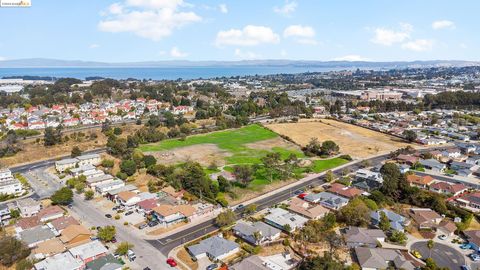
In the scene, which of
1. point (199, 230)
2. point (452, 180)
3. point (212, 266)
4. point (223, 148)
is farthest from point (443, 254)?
point (223, 148)

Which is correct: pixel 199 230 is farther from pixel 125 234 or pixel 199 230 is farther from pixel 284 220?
pixel 284 220

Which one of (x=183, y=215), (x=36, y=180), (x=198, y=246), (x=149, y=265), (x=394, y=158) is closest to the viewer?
(x=149, y=265)

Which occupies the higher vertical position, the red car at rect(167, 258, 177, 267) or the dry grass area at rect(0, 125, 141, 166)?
the red car at rect(167, 258, 177, 267)

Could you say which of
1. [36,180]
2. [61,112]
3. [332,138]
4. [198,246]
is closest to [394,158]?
[332,138]

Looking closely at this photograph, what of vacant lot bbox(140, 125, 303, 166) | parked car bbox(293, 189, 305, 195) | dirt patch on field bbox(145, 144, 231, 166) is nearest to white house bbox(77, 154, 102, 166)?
dirt patch on field bbox(145, 144, 231, 166)

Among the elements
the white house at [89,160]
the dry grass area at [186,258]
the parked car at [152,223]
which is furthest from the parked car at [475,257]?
the white house at [89,160]

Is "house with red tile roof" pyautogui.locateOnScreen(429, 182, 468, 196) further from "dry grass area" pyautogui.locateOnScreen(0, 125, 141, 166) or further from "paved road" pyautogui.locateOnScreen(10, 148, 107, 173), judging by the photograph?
"paved road" pyautogui.locateOnScreen(10, 148, 107, 173)

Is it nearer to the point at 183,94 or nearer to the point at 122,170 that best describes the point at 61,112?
the point at 183,94

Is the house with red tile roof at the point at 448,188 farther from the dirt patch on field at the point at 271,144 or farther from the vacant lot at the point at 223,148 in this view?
the dirt patch on field at the point at 271,144

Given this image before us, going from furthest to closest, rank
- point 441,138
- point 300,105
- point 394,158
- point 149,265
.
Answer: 1. point 300,105
2. point 441,138
3. point 394,158
4. point 149,265
